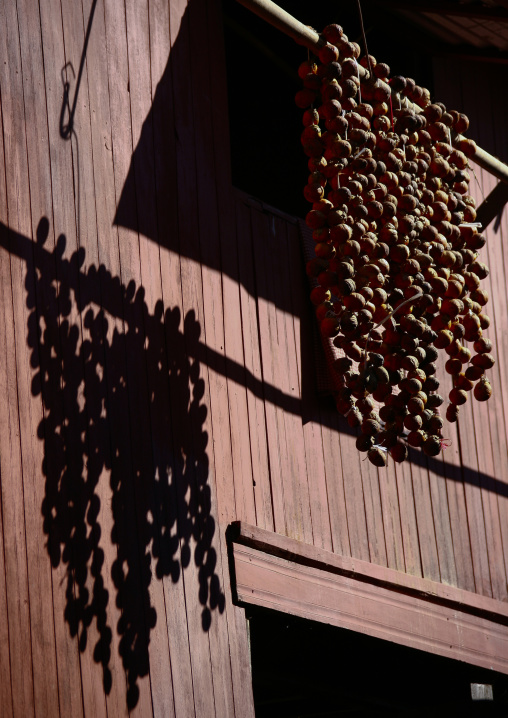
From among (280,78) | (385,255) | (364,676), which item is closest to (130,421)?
(385,255)

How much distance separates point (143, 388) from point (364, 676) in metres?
2.90

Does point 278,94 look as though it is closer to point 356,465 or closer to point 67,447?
point 356,465

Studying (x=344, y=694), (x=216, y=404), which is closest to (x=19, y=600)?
(x=216, y=404)

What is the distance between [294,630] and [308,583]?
124 cm

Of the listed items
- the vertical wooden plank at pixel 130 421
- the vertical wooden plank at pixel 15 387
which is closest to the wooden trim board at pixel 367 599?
the vertical wooden plank at pixel 130 421

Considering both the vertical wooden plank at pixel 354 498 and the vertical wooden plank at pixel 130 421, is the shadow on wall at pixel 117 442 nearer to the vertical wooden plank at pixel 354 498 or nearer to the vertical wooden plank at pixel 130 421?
the vertical wooden plank at pixel 130 421

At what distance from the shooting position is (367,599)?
474 centimetres

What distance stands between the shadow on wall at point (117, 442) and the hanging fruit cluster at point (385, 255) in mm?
737

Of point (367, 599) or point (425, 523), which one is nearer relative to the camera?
point (367, 599)

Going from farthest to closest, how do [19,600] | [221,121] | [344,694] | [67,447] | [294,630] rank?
[344,694], [294,630], [221,121], [67,447], [19,600]

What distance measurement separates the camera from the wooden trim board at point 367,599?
14.0 ft

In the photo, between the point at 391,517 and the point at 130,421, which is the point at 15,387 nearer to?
the point at 130,421

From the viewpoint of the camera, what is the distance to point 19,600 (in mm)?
3416

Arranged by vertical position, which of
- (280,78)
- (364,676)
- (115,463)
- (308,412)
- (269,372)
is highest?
(280,78)
